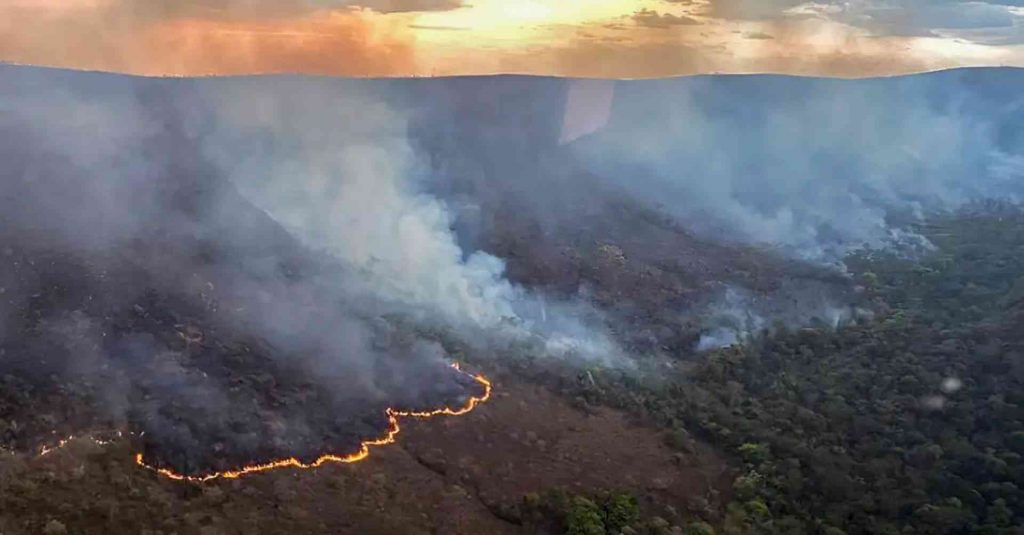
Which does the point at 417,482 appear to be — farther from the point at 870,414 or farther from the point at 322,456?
the point at 870,414

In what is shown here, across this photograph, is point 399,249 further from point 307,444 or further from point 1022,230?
point 1022,230

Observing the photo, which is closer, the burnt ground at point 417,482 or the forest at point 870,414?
the burnt ground at point 417,482

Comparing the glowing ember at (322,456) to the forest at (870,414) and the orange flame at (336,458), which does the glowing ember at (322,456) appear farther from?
the forest at (870,414)

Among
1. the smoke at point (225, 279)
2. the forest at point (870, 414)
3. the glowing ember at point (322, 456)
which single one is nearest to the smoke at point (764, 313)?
the forest at point (870, 414)

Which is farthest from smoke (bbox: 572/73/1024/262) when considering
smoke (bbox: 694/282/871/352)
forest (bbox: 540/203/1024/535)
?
forest (bbox: 540/203/1024/535)

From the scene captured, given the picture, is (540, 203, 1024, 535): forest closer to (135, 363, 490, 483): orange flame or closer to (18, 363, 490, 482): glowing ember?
(135, 363, 490, 483): orange flame

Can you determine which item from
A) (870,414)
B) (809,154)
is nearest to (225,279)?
(870,414)
